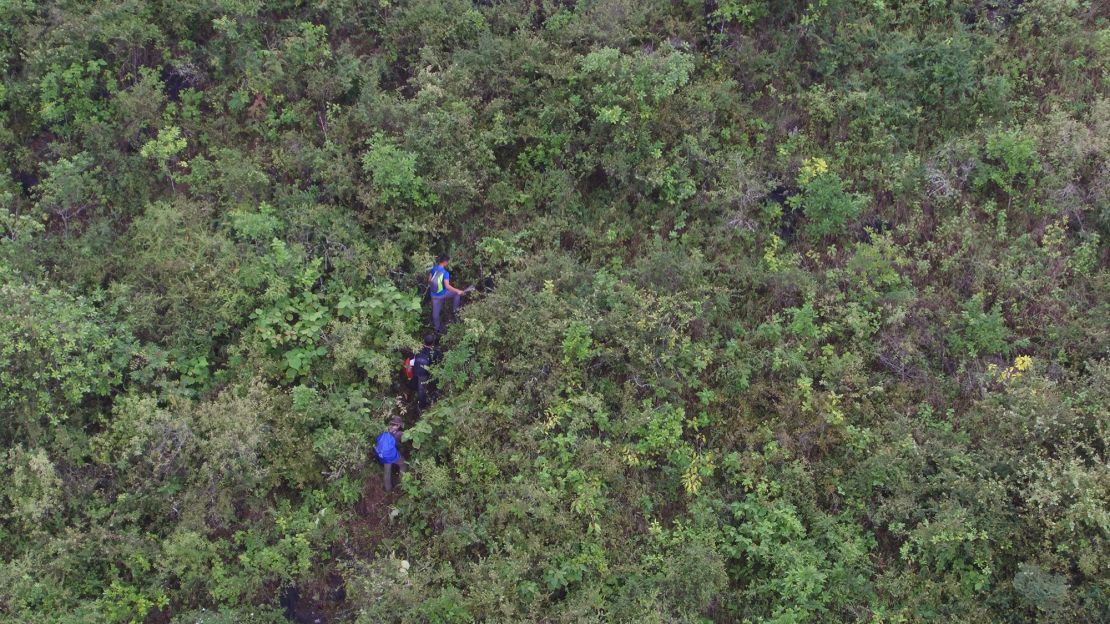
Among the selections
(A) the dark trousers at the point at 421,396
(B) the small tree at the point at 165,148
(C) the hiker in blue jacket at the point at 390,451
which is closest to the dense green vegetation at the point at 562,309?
(B) the small tree at the point at 165,148

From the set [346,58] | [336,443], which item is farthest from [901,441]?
[346,58]

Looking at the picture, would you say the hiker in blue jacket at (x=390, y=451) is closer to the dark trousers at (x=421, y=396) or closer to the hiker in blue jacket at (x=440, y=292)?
the dark trousers at (x=421, y=396)

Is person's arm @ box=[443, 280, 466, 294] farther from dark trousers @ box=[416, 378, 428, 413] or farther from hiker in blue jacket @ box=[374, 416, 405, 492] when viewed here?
hiker in blue jacket @ box=[374, 416, 405, 492]

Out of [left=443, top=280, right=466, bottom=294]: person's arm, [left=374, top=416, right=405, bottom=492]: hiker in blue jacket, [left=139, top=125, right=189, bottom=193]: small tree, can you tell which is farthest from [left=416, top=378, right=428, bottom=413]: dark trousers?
[left=139, top=125, right=189, bottom=193]: small tree

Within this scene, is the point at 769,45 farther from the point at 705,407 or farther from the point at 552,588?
the point at 552,588

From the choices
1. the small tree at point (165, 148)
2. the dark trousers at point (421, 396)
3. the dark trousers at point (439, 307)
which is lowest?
the dark trousers at point (421, 396)
